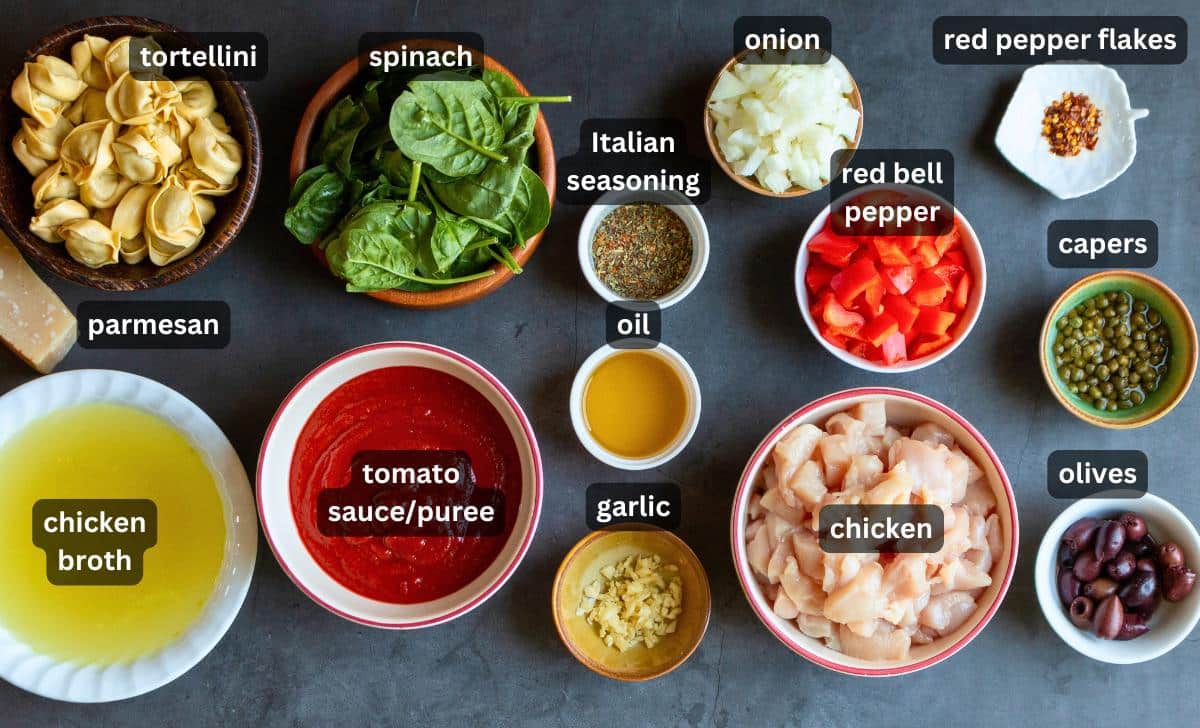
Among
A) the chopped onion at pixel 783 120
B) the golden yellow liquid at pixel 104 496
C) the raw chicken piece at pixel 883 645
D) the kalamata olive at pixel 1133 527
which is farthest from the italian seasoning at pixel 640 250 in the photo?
the kalamata olive at pixel 1133 527

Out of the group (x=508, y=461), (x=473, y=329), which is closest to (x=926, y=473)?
(x=508, y=461)

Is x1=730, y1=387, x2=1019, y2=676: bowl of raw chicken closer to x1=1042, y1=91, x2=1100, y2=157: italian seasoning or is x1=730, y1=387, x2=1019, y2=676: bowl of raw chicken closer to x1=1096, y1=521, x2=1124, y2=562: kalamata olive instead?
x1=1096, y1=521, x2=1124, y2=562: kalamata olive

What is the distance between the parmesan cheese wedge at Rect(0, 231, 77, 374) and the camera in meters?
2.25

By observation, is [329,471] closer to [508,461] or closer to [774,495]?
[508,461]

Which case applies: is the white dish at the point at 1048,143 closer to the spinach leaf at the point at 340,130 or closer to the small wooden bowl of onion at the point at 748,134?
the small wooden bowl of onion at the point at 748,134

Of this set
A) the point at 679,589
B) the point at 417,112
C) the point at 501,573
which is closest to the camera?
the point at 417,112

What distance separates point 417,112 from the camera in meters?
2.00

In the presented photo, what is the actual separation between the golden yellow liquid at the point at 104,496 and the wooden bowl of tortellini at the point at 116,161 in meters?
0.38

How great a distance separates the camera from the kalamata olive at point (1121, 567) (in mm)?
2234

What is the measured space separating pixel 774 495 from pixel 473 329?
32.7 inches

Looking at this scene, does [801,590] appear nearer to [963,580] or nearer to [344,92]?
[963,580]

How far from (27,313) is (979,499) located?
2266mm

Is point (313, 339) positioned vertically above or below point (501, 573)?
above

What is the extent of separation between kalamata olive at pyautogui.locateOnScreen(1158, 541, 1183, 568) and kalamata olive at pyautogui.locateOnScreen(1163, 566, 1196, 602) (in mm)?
12
